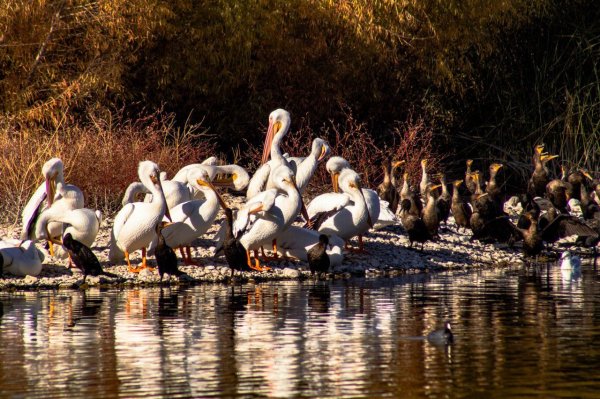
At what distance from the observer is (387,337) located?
31.5ft

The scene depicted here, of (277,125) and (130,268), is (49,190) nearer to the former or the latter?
(130,268)

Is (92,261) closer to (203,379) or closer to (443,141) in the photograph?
(203,379)

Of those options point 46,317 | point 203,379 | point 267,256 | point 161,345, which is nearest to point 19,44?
point 267,256

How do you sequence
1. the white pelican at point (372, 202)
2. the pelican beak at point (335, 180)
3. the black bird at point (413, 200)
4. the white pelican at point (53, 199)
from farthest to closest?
the pelican beak at point (335, 180) → the black bird at point (413, 200) → the white pelican at point (372, 202) → the white pelican at point (53, 199)

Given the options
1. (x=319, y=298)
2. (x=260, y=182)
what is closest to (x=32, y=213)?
(x=260, y=182)

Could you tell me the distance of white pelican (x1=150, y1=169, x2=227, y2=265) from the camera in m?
14.5

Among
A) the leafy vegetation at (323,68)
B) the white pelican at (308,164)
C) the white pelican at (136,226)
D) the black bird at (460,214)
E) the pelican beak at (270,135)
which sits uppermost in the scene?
the leafy vegetation at (323,68)

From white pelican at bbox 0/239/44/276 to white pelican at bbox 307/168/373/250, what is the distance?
3.75 metres

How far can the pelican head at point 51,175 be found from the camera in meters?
15.7

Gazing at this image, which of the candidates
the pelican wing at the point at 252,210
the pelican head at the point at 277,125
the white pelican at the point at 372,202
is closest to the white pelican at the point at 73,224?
the pelican wing at the point at 252,210

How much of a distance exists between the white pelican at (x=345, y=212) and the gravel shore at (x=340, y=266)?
405 millimetres

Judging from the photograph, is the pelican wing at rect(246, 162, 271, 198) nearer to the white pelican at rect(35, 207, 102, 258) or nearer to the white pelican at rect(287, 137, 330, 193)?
the white pelican at rect(287, 137, 330, 193)

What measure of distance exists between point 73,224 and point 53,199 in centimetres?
141

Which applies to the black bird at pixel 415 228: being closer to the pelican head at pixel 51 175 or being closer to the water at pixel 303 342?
the water at pixel 303 342
